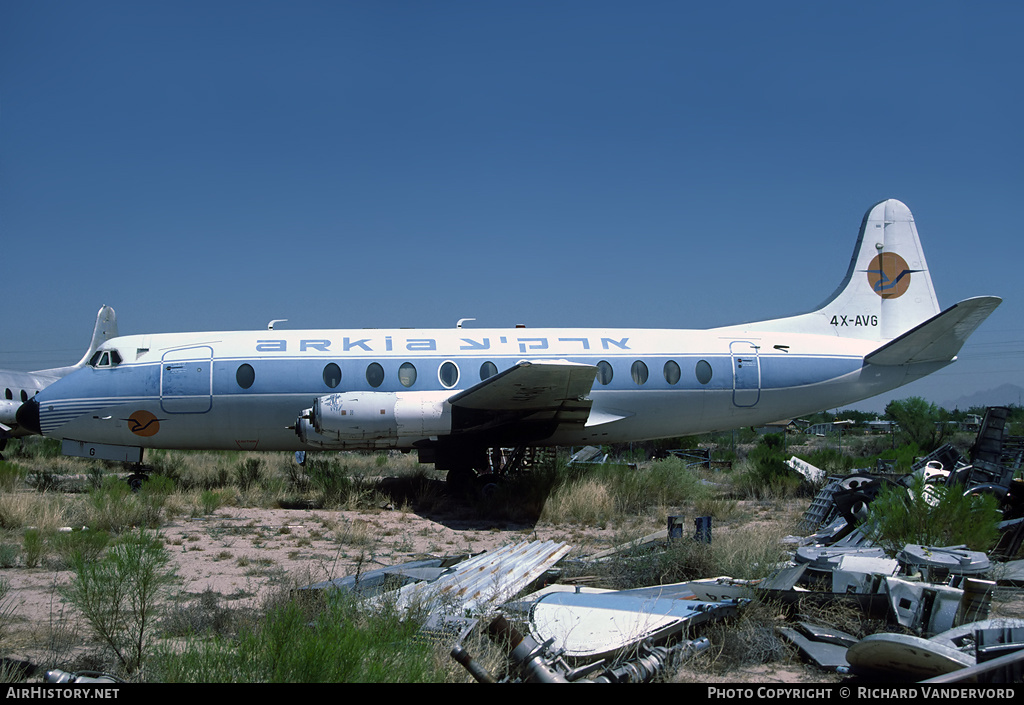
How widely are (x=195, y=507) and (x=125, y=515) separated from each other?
2.11 metres

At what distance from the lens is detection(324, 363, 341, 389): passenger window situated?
1438cm

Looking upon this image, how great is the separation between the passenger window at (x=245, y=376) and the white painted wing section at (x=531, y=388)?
4.29 m

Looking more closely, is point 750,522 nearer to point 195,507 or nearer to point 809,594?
point 809,594

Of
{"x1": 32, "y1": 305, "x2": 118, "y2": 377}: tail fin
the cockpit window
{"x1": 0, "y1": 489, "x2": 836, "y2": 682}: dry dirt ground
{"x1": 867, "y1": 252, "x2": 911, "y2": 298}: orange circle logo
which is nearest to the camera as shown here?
{"x1": 0, "y1": 489, "x2": 836, "y2": 682}: dry dirt ground

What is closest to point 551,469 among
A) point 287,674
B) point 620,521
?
point 620,521

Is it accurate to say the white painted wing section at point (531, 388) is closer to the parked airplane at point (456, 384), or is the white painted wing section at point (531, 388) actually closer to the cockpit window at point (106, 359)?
the parked airplane at point (456, 384)

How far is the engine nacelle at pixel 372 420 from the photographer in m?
12.8

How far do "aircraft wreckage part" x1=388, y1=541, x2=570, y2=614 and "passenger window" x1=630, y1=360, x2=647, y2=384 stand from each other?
743 cm

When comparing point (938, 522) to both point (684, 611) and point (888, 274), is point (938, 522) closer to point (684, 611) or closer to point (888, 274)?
point (684, 611)

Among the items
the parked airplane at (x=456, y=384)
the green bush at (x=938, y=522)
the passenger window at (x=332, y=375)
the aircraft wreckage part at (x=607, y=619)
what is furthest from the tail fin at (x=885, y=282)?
the aircraft wreckage part at (x=607, y=619)

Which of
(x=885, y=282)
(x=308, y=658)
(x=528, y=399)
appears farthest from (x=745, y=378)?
(x=308, y=658)

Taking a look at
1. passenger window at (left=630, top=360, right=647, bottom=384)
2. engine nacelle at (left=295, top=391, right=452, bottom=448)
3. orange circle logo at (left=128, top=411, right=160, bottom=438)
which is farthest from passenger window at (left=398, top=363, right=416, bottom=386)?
orange circle logo at (left=128, top=411, right=160, bottom=438)

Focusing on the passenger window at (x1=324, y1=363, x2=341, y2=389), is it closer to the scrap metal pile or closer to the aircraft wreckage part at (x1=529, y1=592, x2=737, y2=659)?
the scrap metal pile

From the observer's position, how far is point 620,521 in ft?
40.0
